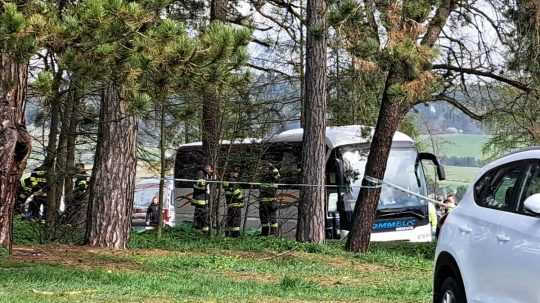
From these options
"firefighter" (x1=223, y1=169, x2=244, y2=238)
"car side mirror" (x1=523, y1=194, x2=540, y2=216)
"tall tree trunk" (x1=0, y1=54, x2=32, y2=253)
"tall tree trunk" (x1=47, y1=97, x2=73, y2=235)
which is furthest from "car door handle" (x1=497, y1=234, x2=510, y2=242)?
"firefighter" (x1=223, y1=169, x2=244, y2=238)

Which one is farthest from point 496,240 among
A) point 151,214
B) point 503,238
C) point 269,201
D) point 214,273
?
point 151,214

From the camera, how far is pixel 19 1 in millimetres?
9328

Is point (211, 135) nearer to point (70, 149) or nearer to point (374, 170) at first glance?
point (70, 149)

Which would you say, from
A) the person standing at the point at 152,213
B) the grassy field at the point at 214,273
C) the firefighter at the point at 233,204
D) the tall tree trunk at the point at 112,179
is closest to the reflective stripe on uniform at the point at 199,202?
the firefighter at the point at 233,204

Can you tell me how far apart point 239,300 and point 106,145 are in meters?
5.55

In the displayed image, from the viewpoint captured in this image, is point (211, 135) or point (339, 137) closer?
point (211, 135)

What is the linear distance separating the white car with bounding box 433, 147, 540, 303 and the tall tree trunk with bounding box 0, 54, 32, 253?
6.25 metres

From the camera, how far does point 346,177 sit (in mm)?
22516

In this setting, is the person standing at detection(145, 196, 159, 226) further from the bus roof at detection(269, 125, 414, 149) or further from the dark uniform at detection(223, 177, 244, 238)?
the dark uniform at detection(223, 177, 244, 238)

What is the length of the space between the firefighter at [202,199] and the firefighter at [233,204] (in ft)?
→ 1.61

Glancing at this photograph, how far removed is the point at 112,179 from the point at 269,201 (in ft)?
23.7

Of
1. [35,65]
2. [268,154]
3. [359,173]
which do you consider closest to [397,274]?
[35,65]

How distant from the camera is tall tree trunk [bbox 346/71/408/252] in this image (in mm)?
16625

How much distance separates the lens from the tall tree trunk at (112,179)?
45.2 ft
